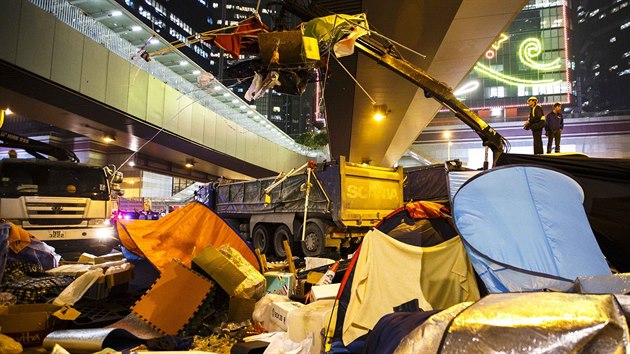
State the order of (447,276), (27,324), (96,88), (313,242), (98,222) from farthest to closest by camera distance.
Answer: (96,88), (98,222), (313,242), (27,324), (447,276)

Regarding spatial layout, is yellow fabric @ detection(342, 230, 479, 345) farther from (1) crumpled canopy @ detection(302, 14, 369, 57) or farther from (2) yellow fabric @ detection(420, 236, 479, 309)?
(1) crumpled canopy @ detection(302, 14, 369, 57)

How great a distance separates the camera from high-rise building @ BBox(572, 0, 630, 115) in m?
81.3

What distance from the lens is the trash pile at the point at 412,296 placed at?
1.44 meters

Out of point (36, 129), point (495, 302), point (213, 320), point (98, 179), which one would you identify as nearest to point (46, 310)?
point (213, 320)

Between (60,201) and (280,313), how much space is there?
785cm

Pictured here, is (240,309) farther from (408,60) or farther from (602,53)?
(602,53)

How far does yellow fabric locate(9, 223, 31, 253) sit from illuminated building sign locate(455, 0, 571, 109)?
128 feet

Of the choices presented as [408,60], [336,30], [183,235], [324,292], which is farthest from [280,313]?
[408,60]

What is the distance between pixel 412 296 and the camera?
3.01 meters

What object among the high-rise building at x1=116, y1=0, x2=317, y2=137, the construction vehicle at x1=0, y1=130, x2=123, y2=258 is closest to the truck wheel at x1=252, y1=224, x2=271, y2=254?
the construction vehicle at x1=0, y1=130, x2=123, y2=258

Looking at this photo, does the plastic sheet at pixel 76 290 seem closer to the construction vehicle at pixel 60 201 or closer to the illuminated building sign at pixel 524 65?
the construction vehicle at pixel 60 201

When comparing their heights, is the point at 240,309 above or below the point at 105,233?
below

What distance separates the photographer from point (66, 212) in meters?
8.77

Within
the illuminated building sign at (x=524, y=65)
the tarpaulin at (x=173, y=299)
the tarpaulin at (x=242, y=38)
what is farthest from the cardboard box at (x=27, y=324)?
the illuminated building sign at (x=524, y=65)
